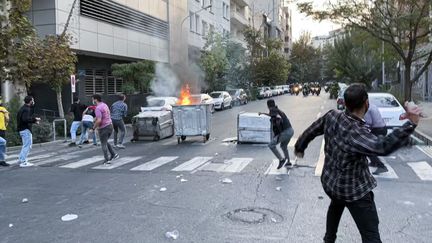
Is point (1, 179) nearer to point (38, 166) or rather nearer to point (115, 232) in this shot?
point (38, 166)

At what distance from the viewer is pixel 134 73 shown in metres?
26.8

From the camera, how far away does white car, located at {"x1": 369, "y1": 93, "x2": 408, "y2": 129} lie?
14488 millimetres

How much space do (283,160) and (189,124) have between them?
19.6 ft

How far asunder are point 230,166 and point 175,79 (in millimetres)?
21971

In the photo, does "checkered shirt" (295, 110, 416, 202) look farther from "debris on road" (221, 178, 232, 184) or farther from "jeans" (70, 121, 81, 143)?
"jeans" (70, 121, 81, 143)

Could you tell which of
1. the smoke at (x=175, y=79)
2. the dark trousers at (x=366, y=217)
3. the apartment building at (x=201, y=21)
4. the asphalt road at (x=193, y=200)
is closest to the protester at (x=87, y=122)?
the asphalt road at (x=193, y=200)

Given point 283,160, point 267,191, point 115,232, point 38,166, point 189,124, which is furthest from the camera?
point 189,124

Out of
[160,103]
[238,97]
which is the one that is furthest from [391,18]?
[238,97]

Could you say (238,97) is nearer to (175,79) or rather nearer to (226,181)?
(175,79)

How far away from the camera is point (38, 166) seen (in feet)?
37.7

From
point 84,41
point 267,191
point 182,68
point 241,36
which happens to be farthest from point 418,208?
point 241,36

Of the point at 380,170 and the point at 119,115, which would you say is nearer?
the point at 380,170

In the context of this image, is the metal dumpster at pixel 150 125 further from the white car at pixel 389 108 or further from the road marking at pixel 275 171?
the white car at pixel 389 108

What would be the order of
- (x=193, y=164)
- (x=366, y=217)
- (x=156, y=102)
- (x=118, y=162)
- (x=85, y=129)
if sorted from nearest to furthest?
(x=366, y=217) < (x=193, y=164) < (x=118, y=162) < (x=85, y=129) < (x=156, y=102)
